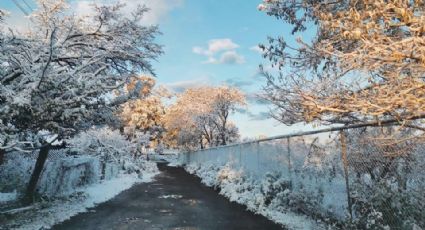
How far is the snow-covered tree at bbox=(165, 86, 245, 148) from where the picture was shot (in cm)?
4875

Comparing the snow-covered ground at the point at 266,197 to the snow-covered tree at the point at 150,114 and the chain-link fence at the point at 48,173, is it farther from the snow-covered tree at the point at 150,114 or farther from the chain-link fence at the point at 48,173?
the snow-covered tree at the point at 150,114

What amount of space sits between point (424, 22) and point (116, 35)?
388 inches

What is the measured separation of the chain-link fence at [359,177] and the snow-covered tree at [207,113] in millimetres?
36653

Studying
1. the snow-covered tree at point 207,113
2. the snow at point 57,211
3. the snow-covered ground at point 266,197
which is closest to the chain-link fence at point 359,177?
the snow-covered ground at point 266,197

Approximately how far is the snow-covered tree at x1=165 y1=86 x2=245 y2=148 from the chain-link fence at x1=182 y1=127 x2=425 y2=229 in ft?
120

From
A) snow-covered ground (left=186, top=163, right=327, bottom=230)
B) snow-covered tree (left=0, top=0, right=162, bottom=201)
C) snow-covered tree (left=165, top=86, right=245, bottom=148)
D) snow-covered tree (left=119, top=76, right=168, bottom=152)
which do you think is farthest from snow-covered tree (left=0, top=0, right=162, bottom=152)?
snow-covered tree (left=119, top=76, right=168, bottom=152)

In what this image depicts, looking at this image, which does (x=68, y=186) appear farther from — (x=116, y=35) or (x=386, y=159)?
(x=386, y=159)

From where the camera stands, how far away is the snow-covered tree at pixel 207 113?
48.8 metres

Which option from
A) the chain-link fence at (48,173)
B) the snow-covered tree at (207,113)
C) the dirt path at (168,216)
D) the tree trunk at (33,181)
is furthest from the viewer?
the snow-covered tree at (207,113)

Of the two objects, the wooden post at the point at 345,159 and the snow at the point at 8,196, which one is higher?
the wooden post at the point at 345,159

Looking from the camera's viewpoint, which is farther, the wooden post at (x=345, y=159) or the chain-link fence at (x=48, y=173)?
the chain-link fence at (x=48, y=173)

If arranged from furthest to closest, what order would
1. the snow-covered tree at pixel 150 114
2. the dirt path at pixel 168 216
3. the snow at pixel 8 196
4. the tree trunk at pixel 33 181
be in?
the snow-covered tree at pixel 150 114 < the snow at pixel 8 196 < the tree trunk at pixel 33 181 < the dirt path at pixel 168 216

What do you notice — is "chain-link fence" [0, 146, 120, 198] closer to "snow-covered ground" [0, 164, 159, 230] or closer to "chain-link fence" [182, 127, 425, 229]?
"snow-covered ground" [0, 164, 159, 230]

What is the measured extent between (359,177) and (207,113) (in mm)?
41411
